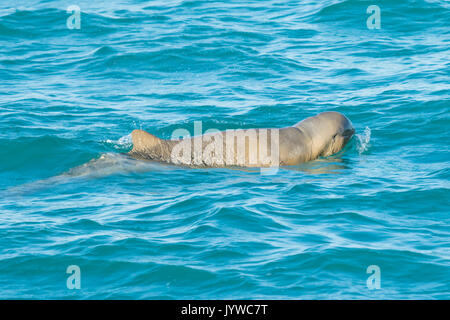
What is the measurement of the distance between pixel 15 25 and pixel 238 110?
32.9 ft

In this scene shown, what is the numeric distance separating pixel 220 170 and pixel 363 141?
3201mm

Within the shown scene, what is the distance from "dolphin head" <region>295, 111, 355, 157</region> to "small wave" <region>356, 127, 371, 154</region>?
9.2 inches

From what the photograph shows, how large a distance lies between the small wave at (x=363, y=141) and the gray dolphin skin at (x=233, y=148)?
A: 1000 millimetres

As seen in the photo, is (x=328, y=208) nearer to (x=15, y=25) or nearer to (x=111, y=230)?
(x=111, y=230)

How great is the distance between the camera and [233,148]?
13.8 metres

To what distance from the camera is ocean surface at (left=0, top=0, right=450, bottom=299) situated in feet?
30.3
